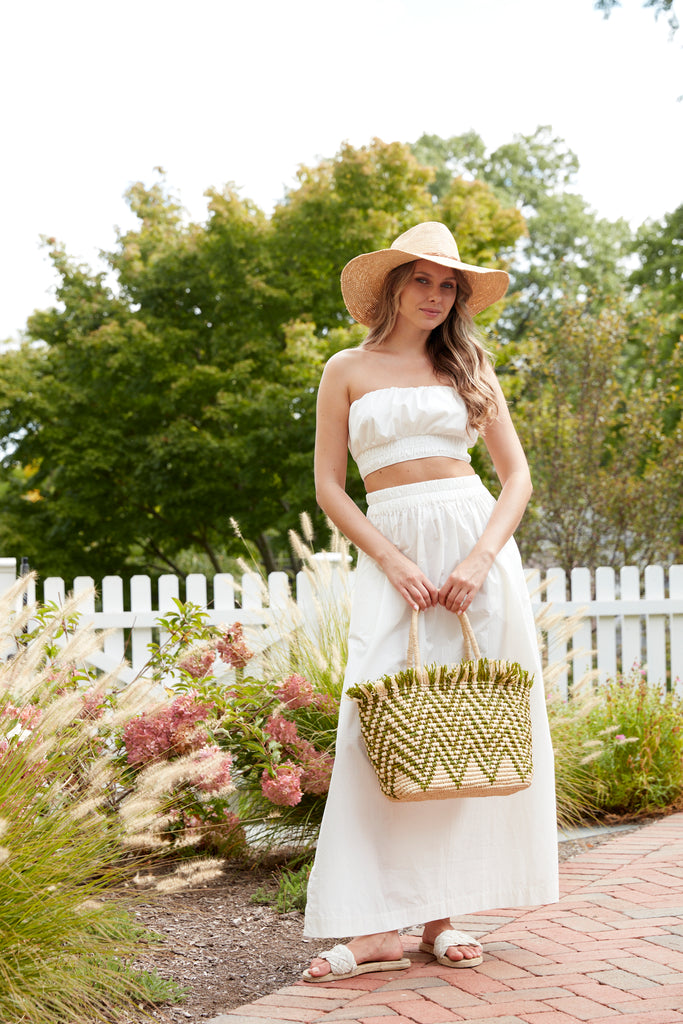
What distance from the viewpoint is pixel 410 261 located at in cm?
271

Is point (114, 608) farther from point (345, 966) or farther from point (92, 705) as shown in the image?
point (345, 966)

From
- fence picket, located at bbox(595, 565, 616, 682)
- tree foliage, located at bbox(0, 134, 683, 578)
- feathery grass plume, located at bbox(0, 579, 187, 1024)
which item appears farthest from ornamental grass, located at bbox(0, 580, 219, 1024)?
tree foliage, located at bbox(0, 134, 683, 578)

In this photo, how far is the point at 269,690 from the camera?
3887mm

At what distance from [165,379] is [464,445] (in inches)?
441

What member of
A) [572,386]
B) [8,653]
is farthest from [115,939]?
[572,386]

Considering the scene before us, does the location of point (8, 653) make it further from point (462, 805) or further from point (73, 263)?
point (73, 263)

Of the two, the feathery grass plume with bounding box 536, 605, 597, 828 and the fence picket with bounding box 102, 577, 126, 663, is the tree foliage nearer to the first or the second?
the fence picket with bounding box 102, 577, 126, 663

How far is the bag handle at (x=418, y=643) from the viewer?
7.80 ft

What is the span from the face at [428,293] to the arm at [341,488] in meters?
0.24

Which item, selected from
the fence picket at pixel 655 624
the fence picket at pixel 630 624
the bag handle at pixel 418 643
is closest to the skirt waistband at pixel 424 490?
the bag handle at pixel 418 643

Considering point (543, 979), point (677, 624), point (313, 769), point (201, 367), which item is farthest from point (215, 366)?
point (543, 979)

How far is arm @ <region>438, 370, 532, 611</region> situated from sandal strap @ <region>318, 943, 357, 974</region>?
914 mm

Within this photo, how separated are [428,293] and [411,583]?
83 centimetres

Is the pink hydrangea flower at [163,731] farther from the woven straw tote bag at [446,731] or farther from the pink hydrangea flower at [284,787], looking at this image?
the woven straw tote bag at [446,731]
